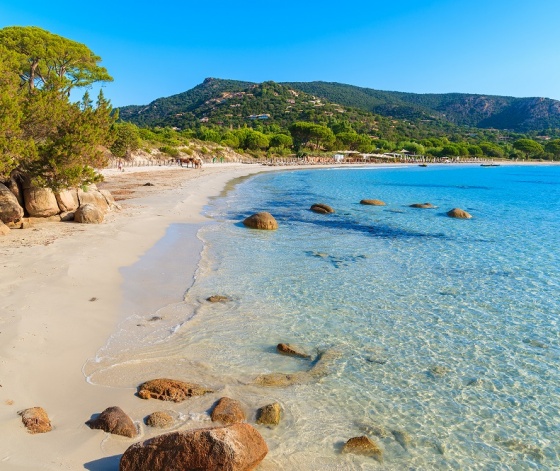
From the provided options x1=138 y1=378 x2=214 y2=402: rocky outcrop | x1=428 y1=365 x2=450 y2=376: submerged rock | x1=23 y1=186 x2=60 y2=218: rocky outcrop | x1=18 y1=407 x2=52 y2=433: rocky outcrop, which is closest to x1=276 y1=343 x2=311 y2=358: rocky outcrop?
x1=138 y1=378 x2=214 y2=402: rocky outcrop

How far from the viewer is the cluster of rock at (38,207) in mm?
15117

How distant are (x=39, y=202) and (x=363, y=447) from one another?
635 inches

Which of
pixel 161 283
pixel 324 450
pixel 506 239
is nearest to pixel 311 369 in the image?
pixel 324 450

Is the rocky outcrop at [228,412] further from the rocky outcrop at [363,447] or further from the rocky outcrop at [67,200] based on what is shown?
the rocky outcrop at [67,200]

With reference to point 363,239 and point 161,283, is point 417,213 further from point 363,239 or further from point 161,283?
point 161,283

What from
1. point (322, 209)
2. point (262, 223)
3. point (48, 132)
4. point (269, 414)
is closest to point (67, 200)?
point (48, 132)

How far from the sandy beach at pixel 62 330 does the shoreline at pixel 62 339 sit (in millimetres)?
12

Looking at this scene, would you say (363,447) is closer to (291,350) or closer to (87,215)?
(291,350)

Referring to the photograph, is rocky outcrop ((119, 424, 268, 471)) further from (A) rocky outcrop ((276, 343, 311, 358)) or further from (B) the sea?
(A) rocky outcrop ((276, 343, 311, 358))

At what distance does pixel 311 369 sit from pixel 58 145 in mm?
14077

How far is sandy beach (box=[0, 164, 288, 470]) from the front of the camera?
463 cm

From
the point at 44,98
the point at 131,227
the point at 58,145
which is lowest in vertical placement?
the point at 131,227

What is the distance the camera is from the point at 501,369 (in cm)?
712

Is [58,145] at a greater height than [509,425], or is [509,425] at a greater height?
[58,145]
